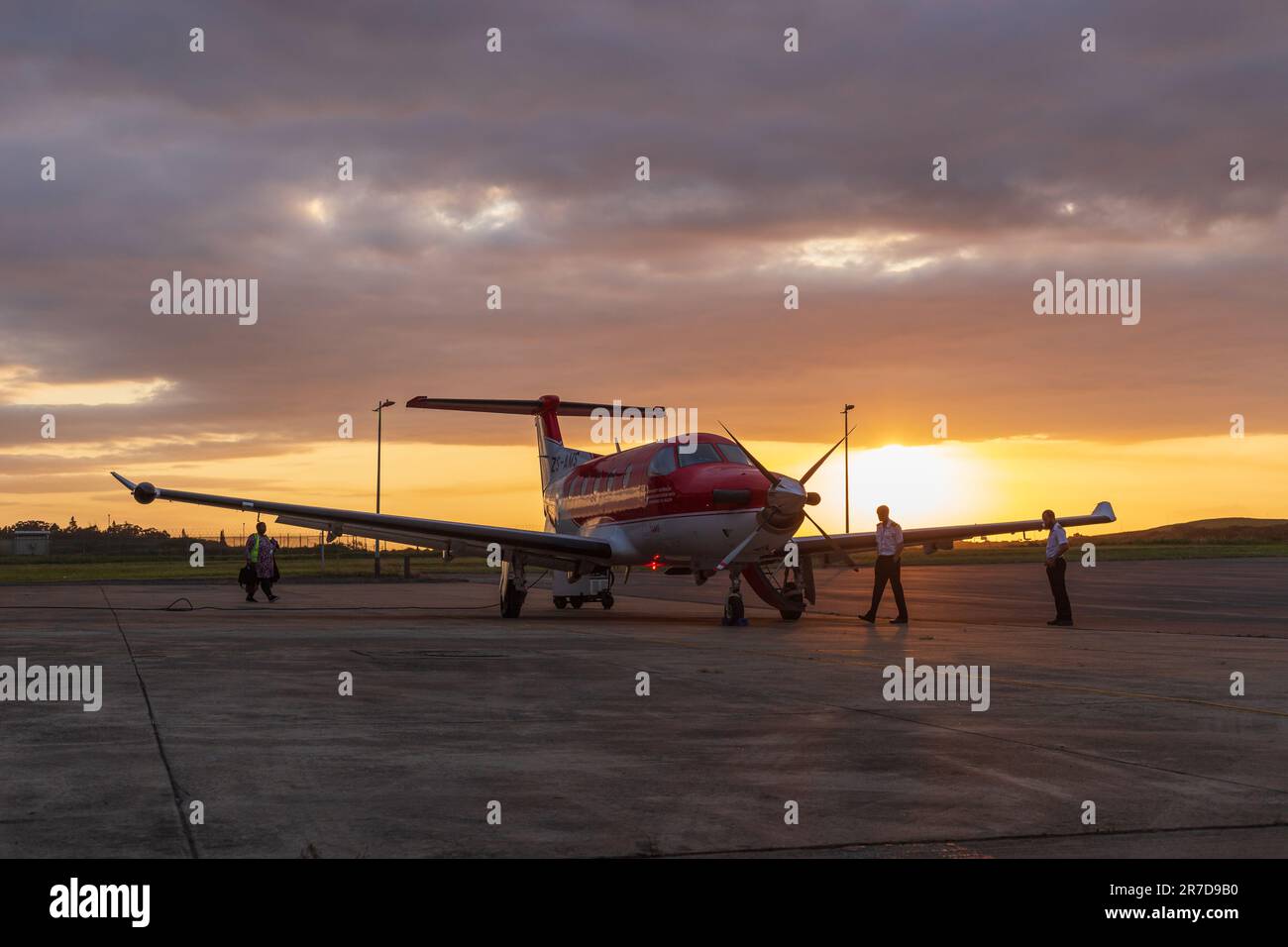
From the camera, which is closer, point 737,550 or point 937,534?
point 737,550

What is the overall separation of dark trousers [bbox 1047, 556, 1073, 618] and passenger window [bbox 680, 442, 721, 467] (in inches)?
265

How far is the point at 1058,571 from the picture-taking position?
2356 cm

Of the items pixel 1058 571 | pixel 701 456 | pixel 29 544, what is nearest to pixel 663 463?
pixel 701 456

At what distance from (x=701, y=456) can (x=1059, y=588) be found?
7.30m

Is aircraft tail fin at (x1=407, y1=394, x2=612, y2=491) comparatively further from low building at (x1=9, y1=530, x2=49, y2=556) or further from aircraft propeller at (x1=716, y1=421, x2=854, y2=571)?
low building at (x1=9, y1=530, x2=49, y2=556)

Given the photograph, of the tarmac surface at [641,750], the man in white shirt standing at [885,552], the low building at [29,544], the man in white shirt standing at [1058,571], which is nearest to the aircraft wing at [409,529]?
the man in white shirt standing at [885,552]

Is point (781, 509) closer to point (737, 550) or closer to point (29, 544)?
point (737, 550)

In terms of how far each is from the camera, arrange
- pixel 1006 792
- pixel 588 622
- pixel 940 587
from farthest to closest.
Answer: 1. pixel 940 587
2. pixel 588 622
3. pixel 1006 792

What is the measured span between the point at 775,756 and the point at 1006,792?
1700mm

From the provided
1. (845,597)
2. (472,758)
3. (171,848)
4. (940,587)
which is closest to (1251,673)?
(472,758)

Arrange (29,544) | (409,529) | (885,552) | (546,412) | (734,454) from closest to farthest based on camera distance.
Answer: (885,552)
(734,454)
(409,529)
(546,412)
(29,544)

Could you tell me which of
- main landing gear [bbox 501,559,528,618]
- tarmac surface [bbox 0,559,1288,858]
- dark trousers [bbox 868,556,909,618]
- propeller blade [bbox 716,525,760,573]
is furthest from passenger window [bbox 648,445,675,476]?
tarmac surface [bbox 0,559,1288,858]
